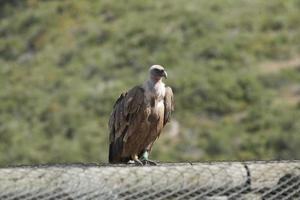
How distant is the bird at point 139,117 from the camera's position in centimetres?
795

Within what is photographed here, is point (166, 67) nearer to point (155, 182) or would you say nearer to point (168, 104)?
→ point (168, 104)

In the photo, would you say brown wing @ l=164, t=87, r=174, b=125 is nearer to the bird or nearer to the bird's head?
the bird

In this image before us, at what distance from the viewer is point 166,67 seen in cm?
3169

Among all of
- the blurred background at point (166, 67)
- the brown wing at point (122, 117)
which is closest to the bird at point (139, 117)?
the brown wing at point (122, 117)

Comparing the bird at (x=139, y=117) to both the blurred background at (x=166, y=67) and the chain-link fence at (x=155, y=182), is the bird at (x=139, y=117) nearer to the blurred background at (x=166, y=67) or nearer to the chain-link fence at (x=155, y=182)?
the chain-link fence at (x=155, y=182)

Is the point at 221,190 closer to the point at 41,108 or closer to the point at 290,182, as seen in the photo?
the point at 290,182

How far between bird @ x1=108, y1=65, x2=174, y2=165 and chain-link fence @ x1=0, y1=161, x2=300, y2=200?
113 inches

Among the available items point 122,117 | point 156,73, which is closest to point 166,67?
point 156,73

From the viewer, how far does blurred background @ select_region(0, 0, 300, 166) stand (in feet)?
85.3

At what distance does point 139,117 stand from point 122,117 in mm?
167

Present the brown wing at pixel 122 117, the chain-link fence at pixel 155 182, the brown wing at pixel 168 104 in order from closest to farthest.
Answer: the chain-link fence at pixel 155 182 → the brown wing at pixel 122 117 → the brown wing at pixel 168 104

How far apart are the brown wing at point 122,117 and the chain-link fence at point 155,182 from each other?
2853 millimetres

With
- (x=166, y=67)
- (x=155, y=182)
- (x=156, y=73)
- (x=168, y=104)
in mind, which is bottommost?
(x=155, y=182)

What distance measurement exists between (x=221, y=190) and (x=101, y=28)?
105 ft
